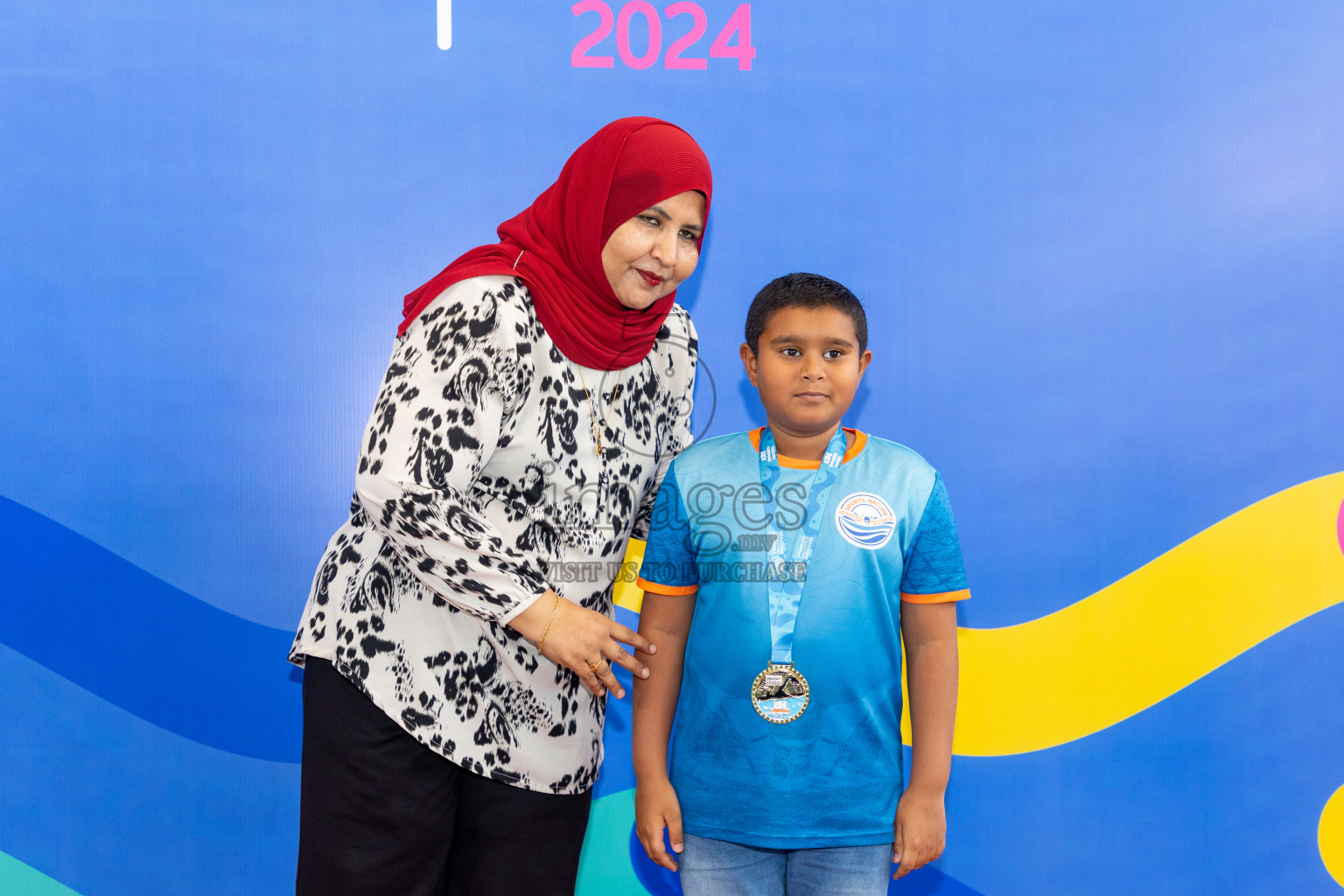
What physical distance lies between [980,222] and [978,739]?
1.10 m

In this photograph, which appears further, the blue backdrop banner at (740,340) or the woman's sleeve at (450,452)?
the blue backdrop banner at (740,340)


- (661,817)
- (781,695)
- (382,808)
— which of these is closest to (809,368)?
(781,695)

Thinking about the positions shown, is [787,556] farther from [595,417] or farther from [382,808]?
[382,808]

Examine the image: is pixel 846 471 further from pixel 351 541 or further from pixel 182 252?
pixel 182 252

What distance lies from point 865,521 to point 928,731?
30 cm

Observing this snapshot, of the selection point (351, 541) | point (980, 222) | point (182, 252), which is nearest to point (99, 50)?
point (182, 252)

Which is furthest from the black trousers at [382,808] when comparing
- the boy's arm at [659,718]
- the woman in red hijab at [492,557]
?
the boy's arm at [659,718]

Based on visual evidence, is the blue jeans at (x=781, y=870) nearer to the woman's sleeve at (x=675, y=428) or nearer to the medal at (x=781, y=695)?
the medal at (x=781, y=695)

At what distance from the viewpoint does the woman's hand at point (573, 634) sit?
1119 mm

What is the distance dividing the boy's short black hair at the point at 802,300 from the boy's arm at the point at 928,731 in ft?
1.32

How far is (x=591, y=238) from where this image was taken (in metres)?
1.23

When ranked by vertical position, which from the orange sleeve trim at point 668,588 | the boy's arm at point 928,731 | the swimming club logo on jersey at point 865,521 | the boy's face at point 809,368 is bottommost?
the boy's arm at point 928,731

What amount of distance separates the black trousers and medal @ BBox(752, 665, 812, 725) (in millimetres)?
345

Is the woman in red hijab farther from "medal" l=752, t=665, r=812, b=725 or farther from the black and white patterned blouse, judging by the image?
"medal" l=752, t=665, r=812, b=725
